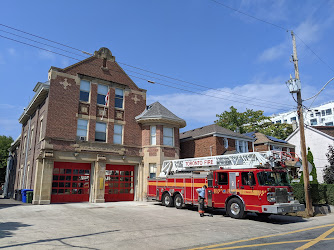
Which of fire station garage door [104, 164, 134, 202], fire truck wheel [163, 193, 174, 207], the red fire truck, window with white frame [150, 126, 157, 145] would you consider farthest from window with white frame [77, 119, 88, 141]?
the red fire truck

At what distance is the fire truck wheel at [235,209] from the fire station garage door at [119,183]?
1144cm

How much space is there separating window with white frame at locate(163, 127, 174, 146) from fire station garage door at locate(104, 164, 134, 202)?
3.85 meters

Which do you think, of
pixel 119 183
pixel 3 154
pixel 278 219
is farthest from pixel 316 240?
pixel 3 154

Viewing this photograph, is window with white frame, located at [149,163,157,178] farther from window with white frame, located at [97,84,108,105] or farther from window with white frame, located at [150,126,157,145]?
window with white frame, located at [97,84,108,105]

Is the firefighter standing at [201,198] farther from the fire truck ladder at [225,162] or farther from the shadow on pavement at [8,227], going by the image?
the shadow on pavement at [8,227]

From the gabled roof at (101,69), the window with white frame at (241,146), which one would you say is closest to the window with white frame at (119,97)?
the gabled roof at (101,69)

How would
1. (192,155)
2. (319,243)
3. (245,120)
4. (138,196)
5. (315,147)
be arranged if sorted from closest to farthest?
(319,243)
(138,196)
(192,155)
(315,147)
(245,120)

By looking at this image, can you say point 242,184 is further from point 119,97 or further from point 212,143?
point 119,97

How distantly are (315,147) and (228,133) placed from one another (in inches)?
701

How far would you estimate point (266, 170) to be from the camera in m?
12.7

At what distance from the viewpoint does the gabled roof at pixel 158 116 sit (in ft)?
75.7

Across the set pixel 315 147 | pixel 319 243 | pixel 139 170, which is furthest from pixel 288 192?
pixel 315 147

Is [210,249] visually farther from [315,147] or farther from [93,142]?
[315,147]

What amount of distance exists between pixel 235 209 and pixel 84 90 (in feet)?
49.7
